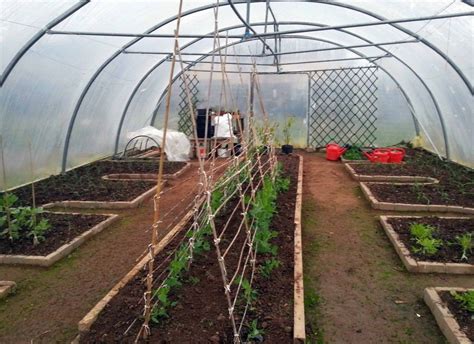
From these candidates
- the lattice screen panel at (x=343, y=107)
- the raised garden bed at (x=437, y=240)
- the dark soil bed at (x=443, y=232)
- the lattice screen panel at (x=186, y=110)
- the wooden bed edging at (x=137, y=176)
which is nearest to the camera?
the raised garden bed at (x=437, y=240)

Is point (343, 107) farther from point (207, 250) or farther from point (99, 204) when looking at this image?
point (207, 250)

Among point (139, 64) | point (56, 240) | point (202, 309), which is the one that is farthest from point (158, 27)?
point (202, 309)

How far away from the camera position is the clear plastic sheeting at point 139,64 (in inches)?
185

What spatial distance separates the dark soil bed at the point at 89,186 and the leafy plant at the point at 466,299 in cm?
371

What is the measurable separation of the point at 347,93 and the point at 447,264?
6.71m

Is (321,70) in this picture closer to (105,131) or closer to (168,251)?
(105,131)

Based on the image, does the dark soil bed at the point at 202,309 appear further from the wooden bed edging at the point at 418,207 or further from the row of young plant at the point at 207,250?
the wooden bed edging at the point at 418,207

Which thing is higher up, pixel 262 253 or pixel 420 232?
pixel 420 232

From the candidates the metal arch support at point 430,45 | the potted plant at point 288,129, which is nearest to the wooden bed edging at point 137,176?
the potted plant at point 288,129

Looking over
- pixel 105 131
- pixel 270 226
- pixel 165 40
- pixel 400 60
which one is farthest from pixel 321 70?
pixel 270 226

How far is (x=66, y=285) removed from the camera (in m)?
2.96

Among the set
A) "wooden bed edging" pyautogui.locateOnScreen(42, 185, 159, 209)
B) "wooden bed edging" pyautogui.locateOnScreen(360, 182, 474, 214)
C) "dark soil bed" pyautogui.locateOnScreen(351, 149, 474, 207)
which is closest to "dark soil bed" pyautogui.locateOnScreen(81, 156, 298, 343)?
"wooden bed edging" pyautogui.locateOnScreen(42, 185, 159, 209)

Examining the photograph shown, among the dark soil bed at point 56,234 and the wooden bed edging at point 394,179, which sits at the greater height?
the wooden bed edging at point 394,179

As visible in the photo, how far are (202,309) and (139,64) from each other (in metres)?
6.40
